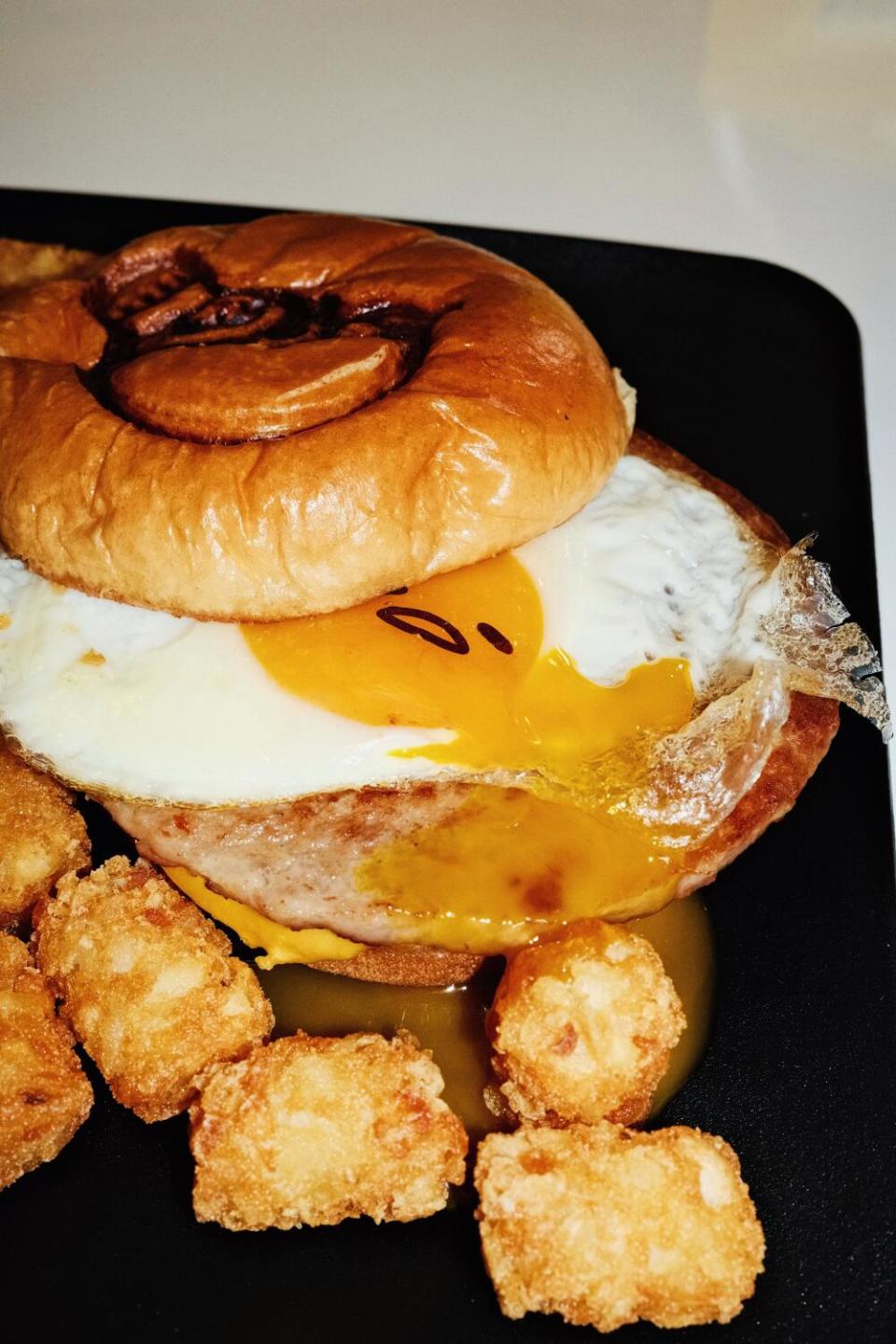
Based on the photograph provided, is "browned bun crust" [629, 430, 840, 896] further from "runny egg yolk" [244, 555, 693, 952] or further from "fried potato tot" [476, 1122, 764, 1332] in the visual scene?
"fried potato tot" [476, 1122, 764, 1332]

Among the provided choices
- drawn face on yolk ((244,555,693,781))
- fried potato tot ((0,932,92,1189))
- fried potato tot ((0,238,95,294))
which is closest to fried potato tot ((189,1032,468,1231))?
fried potato tot ((0,932,92,1189))

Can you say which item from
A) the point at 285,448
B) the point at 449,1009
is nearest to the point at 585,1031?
the point at 449,1009

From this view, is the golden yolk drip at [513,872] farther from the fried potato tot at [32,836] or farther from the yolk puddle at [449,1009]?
the fried potato tot at [32,836]

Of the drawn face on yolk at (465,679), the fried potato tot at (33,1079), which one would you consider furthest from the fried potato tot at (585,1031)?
the fried potato tot at (33,1079)

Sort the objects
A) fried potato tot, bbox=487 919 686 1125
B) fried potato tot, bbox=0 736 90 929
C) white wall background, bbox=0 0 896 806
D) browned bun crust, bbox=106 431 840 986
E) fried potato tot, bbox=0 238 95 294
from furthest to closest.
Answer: white wall background, bbox=0 0 896 806 → fried potato tot, bbox=0 238 95 294 → fried potato tot, bbox=0 736 90 929 → browned bun crust, bbox=106 431 840 986 → fried potato tot, bbox=487 919 686 1125

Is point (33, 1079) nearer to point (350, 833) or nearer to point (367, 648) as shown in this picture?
point (350, 833)

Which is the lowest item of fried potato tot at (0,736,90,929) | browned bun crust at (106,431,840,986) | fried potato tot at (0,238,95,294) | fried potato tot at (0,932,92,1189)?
fried potato tot at (0,932,92,1189)

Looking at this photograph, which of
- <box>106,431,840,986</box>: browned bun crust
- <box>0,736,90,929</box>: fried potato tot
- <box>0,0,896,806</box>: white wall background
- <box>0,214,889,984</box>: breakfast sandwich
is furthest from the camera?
<box>0,0,896,806</box>: white wall background
